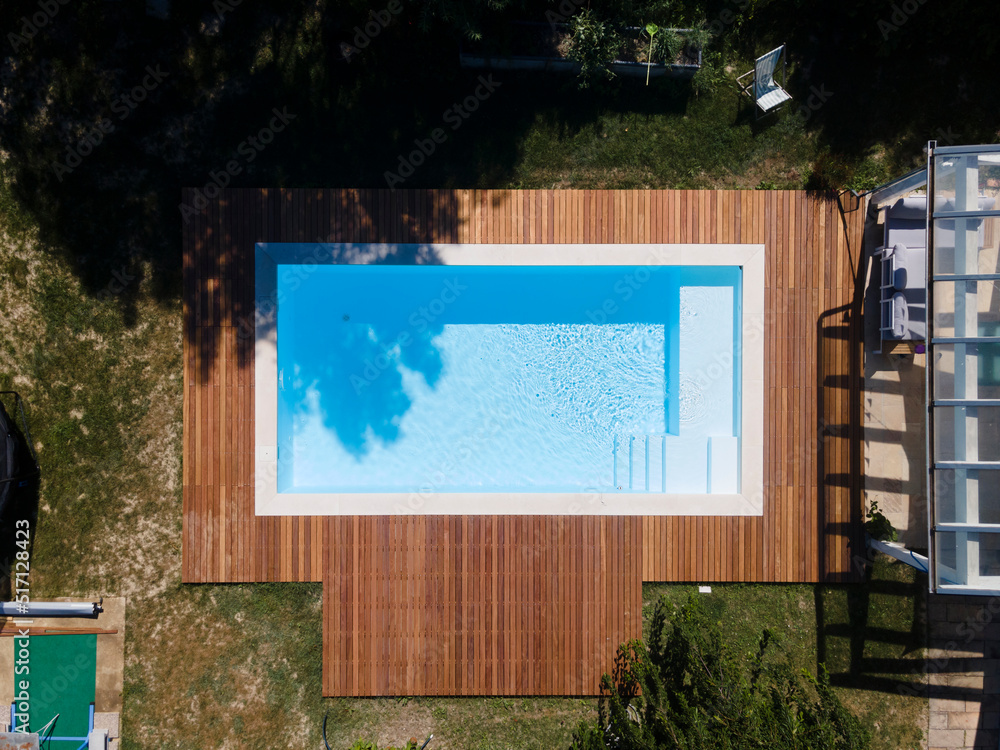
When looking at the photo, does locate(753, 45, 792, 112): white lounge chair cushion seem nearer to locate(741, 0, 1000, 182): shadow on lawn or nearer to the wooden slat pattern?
locate(741, 0, 1000, 182): shadow on lawn

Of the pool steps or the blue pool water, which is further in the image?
the blue pool water

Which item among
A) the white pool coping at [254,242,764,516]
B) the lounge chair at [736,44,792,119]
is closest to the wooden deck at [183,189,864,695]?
the white pool coping at [254,242,764,516]

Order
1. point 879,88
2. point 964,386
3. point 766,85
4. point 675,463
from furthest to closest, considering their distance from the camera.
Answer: point 675,463, point 879,88, point 766,85, point 964,386

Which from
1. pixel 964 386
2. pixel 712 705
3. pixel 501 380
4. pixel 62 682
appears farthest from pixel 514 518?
pixel 62 682

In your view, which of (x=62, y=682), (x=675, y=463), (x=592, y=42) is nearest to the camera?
(x=592, y=42)

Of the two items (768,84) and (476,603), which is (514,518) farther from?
(768,84)

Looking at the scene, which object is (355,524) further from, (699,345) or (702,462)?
(699,345)
